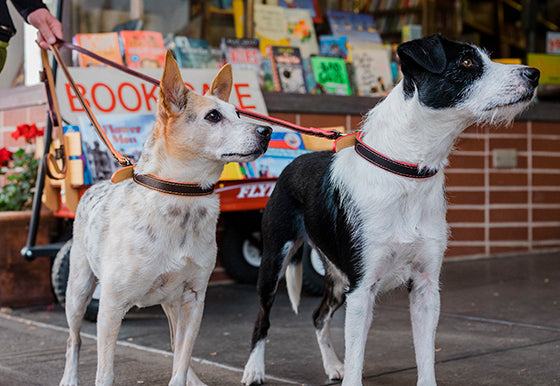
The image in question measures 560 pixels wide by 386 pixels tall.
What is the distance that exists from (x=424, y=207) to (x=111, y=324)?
1.30 meters

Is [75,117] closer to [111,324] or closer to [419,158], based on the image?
[111,324]

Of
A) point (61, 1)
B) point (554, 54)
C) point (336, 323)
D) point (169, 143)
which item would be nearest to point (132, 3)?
point (61, 1)

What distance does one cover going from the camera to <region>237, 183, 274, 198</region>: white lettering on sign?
5199 mm

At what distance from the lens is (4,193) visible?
5891 mm

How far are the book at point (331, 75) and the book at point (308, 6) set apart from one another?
2.14ft

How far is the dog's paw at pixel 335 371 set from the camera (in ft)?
11.6

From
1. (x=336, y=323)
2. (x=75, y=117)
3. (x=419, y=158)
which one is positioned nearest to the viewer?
(x=419, y=158)

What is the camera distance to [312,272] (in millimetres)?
5480

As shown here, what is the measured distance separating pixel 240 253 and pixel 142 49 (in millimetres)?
1942

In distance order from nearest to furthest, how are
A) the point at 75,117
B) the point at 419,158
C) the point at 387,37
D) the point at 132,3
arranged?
the point at 419,158, the point at 75,117, the point at 132,3, the point at 387,37

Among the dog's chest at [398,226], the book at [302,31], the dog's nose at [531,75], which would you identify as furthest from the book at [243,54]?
the dog's nose at [531,75]

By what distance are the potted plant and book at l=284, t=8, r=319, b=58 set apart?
8.94ft

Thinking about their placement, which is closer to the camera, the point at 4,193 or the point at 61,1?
the point at 61,1

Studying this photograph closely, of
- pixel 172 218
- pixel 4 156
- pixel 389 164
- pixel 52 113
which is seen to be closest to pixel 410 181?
pixel 389 164
